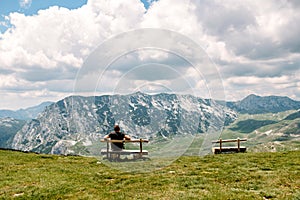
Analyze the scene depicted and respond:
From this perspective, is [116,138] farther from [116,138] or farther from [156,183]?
[156,183]

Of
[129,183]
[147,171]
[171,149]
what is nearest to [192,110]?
[171,149]

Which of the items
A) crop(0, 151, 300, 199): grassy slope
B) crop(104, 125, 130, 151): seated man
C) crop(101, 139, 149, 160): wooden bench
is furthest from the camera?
crop(104, 125, 130, 151): seated man

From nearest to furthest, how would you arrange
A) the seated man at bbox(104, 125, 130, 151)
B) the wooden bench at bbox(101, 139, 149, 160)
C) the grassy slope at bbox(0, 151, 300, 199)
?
the grassy slope at bbox(0, 151, 300, 199)
the wooden bench at bbox(101, 139, 149, 160)
the seated man at bbox(104, 125, 130, 151)

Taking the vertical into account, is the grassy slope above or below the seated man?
below

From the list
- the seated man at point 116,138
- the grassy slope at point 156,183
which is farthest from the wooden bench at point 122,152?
the grassy slope at point 156,183

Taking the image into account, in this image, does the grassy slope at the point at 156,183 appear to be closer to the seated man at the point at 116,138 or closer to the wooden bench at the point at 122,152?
the wooden bench at the point at 122,152

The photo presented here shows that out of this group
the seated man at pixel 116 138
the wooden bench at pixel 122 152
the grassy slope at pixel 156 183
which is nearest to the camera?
the grassy slope at pixel 156 183

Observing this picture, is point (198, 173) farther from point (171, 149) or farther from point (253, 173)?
point (171, 149)

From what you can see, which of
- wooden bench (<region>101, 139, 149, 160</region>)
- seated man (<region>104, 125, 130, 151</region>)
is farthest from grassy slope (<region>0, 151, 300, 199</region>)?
seated man (<region>104, 125, 130, 151</region>)

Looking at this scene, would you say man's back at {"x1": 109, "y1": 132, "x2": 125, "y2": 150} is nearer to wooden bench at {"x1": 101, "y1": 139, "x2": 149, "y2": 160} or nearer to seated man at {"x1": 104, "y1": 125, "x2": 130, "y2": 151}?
seated man at {"x1": 104, "y1": 125, "x2": 130, "y2": 151}

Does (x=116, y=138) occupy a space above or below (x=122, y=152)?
above

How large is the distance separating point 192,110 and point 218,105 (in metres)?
2.84

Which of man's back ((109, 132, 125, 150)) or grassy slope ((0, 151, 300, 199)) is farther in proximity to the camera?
man's back ((109, 132, 125, 150))

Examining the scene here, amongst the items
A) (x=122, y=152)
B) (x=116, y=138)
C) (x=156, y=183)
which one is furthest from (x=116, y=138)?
(x=156, y=183)
